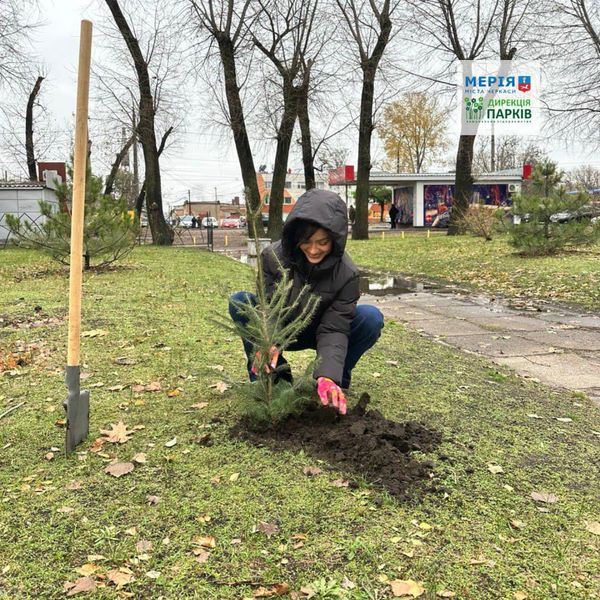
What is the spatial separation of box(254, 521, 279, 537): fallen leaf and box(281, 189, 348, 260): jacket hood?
1.31m

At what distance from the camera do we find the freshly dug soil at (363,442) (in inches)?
Answer: 99.1

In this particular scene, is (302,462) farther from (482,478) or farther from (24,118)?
(24,118)

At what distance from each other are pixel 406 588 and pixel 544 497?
89 cm

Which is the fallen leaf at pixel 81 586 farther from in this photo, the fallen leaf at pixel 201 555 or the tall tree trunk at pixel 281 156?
the tall tree trunk at pixel 281 156

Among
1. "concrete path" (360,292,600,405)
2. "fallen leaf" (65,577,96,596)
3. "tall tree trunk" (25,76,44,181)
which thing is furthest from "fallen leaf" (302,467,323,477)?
"tall tree trunk" (25,76,44,181)

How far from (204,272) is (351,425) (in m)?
9.77

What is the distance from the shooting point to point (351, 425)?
282 cm

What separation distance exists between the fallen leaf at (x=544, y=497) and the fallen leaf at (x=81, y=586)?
5.61ft

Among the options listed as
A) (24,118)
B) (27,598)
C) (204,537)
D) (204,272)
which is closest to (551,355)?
(204,537)

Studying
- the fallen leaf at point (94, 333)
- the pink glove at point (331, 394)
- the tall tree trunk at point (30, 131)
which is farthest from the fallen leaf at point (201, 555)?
the tall tree trunk at point (30, 131)

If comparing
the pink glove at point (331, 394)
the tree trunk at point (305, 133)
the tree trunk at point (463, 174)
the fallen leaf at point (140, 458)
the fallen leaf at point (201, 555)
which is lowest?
the fallen leaf at point (201, 555)

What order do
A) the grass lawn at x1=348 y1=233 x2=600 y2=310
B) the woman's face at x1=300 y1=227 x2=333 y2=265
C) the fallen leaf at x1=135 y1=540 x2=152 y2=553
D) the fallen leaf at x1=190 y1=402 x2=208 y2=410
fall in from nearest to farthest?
the fallen leaf at x1=135 y1=540 x2=152 y2=553 < the woman's face at x1=300 y1=227 x2=333 y2=265 < the fallen leaf at x1=190 y1=402 x2=208 y2=410 < the grass lawn at x1=348 y1=233 x2=600 y2=310

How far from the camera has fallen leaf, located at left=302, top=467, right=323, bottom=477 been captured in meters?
2.55

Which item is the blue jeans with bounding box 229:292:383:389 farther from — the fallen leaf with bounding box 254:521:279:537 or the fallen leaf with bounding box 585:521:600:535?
the fallen leaf with bounding box 585:521:600:535
